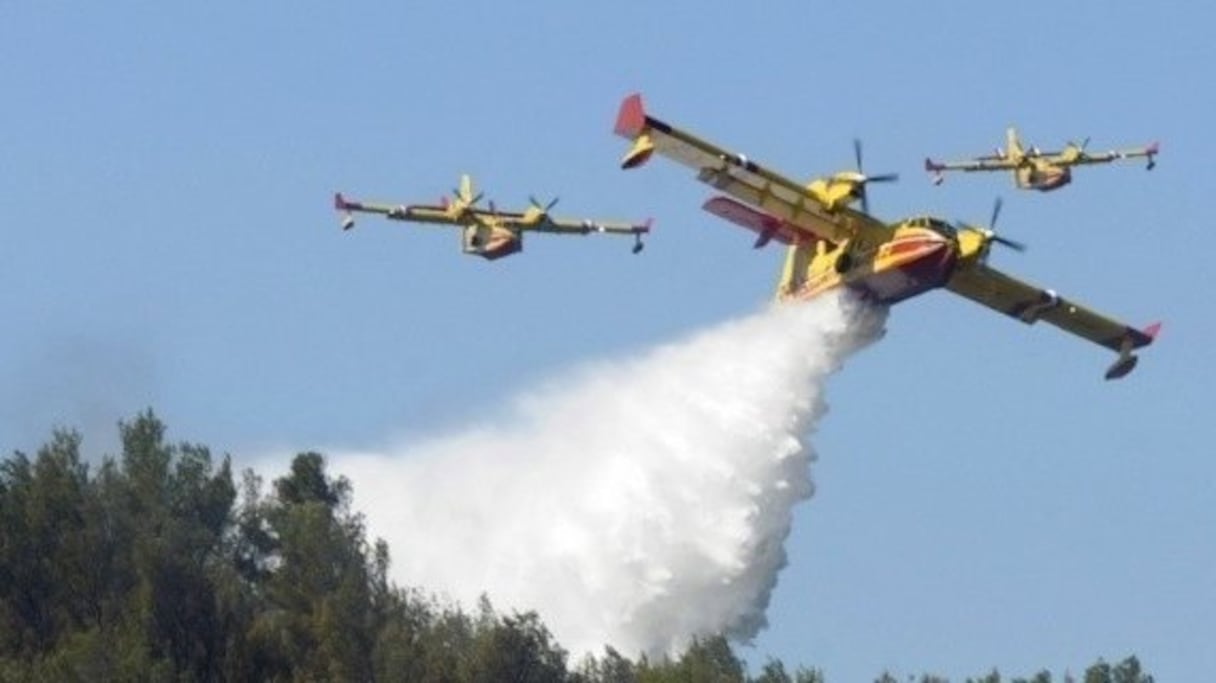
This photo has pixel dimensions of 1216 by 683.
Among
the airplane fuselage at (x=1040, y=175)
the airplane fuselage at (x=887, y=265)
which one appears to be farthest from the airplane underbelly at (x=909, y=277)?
the airplane fuselage at (x=1040, y=175)

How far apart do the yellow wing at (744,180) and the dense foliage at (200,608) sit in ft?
28.3

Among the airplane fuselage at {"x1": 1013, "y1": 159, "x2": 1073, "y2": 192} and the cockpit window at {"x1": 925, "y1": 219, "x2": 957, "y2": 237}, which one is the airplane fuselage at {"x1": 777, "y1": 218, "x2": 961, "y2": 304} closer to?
the cockpit window at {"x1": 925, "y1": 219, "x2": 957, "y2": 237}

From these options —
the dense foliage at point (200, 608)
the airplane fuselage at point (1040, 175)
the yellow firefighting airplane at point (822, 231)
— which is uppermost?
the airplane fuselage at point (1040, 175)

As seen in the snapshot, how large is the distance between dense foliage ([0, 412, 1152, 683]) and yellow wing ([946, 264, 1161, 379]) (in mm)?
8883

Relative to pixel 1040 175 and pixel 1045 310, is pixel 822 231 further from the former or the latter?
pixel 1040 175

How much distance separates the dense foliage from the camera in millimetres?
65312

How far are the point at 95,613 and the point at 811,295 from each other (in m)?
15.7

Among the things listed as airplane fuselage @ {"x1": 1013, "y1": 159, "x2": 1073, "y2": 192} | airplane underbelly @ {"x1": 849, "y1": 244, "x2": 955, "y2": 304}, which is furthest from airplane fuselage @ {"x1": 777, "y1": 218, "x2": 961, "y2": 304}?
airplane fuselage @ {"x1": 1013, "y1": 159, "x2": 1073, "y2": 192}

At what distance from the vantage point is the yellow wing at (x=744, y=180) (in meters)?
65.2

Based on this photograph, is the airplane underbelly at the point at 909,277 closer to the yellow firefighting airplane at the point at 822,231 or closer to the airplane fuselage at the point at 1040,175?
the yellow firefighting airplane at the point at 822,231

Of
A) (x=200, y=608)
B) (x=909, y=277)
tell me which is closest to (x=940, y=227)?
(x=909, y=277)

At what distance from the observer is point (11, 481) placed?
76062 millimetres

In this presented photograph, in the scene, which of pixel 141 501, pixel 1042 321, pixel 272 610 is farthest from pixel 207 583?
pixel 1042 321

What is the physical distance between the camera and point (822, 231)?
68938 mm
